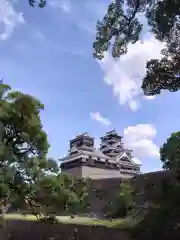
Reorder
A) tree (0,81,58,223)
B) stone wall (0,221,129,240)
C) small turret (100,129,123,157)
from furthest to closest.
Answer: small turret (100,129,123,157), stone wall (0,221,129,240), tree (0,81,58,223)

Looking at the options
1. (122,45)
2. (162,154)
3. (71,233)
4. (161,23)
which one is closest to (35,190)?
(71,233)

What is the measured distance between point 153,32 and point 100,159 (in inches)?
1338

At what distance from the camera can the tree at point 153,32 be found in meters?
5.05

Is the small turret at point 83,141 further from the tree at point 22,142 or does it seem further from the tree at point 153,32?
the tree at point 153,32

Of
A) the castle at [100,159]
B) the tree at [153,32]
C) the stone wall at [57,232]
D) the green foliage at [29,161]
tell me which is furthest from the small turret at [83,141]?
the tree at [153,32]

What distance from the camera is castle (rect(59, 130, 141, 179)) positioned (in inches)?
1414

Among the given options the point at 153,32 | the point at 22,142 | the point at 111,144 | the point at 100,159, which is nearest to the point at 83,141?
the point at 100,159

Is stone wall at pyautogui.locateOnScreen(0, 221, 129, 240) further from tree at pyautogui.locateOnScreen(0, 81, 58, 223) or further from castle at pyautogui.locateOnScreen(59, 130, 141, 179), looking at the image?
castle at pyautogui.locateOnScreen(59, 130, 141, 179)

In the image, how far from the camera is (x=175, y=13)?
4.96m

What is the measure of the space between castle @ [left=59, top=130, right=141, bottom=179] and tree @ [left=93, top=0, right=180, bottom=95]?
2755 cm

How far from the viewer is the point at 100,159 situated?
3900cm

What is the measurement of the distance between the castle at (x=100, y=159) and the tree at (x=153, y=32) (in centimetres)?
2755

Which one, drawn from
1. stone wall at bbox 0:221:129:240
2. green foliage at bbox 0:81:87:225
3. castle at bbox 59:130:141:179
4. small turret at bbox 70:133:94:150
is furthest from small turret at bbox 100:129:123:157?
→ green foliage at bbox 0:81:87:225

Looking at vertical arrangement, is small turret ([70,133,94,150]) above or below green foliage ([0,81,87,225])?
above
